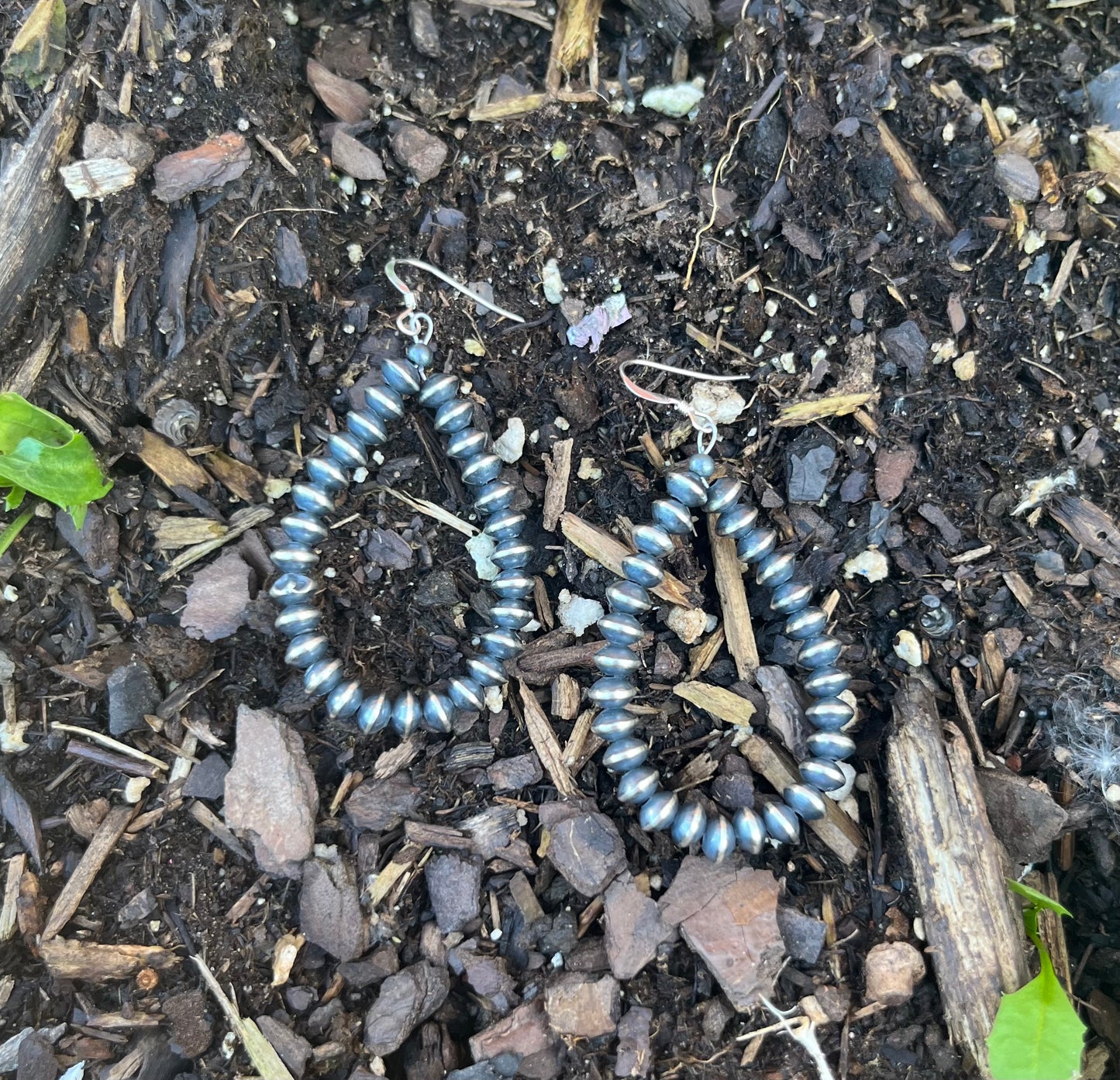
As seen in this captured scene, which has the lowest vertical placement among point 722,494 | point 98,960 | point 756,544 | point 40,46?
point 98,960

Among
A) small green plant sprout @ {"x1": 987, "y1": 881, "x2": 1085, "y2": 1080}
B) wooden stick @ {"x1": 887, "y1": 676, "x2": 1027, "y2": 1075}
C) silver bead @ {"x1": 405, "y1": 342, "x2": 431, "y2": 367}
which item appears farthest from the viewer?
silver bead @ {"x1": 405, "y1": 342, "x2": 431, "y2": 367}

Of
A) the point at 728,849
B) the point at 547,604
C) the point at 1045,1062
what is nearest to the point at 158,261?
the point at 547,604

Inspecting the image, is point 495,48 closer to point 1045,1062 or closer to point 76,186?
point 76,186

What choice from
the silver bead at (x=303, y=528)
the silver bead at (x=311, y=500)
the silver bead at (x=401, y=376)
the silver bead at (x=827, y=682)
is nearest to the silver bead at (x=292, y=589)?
the silver bead at (x=303, y=528)

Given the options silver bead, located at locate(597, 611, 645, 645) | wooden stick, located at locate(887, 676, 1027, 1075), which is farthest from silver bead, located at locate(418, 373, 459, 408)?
wooden stick, located at locate(887, 676, 1027, 1075)

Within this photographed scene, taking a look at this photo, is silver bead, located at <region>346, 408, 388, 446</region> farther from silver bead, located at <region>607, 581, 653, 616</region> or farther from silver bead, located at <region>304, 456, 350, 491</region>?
silver bead, located at <region>607, 581, 653, 616</region>

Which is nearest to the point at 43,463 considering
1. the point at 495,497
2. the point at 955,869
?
the point at 495,497

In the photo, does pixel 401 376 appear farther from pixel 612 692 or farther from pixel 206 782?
pixel 206 782
